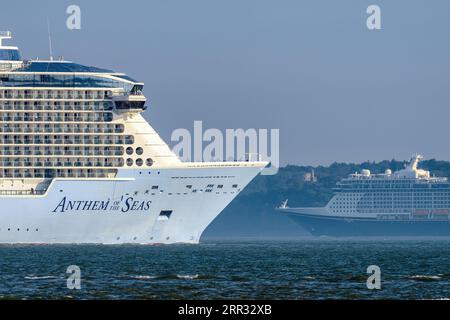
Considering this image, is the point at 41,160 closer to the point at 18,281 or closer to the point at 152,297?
the point at 18,281

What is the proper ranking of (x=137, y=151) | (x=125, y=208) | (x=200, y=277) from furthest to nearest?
(x=137, y=151) → (x=125, y=208) → (x=200, y=277)

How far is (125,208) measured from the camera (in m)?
98.1

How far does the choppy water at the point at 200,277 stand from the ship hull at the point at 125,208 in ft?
27.5

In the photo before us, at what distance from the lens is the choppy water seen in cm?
4725

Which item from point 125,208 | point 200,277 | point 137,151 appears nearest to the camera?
point 200,277

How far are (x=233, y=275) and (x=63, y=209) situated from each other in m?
38.0

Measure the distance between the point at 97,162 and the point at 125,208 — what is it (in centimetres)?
427

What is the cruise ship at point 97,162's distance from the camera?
9781 cm

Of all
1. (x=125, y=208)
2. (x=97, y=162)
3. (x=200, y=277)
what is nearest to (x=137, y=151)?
(x=97, y=162)

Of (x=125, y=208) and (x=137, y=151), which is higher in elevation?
(x=137, y=151)

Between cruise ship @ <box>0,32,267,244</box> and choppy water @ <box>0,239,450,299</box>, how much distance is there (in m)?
10.8

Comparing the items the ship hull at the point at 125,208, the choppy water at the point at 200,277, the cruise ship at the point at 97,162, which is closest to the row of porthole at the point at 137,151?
the cruise ship at the point at 97,162

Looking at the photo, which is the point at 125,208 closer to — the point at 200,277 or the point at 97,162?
the point at 97,162
